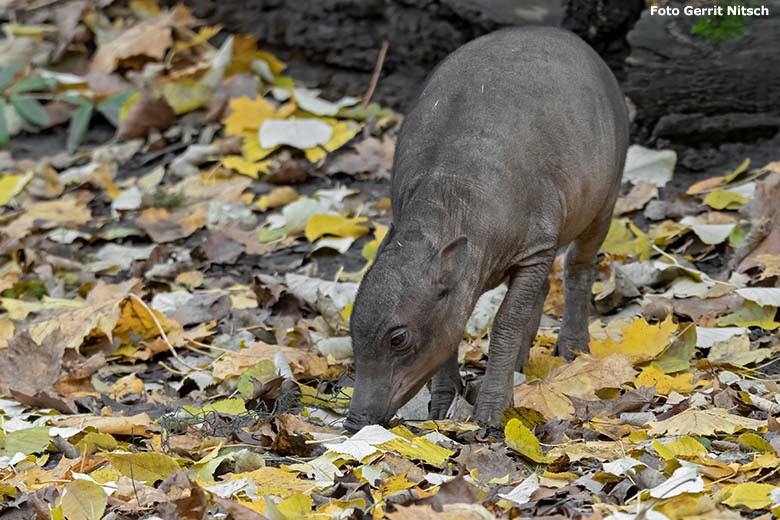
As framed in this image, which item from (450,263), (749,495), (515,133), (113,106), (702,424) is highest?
(515,133)

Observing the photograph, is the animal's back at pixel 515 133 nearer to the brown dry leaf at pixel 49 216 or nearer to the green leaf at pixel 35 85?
the brown dry leaf at pixel 49 216

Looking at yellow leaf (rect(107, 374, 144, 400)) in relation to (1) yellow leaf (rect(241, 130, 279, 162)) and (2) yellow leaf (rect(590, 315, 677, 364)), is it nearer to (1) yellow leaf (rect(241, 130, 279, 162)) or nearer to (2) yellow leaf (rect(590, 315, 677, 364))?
(2) yellow leaf (rect(590, 315, 677, 364))

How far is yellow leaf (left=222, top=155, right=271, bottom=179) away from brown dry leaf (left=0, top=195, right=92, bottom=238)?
102 centimetres

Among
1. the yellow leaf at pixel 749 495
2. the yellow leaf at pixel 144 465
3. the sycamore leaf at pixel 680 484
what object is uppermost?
the yellow leaf at pixel 749 495

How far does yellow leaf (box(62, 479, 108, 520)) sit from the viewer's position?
3914 mm

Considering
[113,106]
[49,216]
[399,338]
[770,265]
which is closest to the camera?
[399,338]

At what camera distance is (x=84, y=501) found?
3.95 metres

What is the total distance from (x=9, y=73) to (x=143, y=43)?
1.13 m

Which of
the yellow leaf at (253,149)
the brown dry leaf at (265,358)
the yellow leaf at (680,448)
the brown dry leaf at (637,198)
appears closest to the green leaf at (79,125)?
the yellow leaf at (253,149)

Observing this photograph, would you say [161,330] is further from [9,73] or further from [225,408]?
[9,73]

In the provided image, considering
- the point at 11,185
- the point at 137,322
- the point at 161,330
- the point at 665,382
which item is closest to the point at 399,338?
the point at 665,382

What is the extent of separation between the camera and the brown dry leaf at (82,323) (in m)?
6.07

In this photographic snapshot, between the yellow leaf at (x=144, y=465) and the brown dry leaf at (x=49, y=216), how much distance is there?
3930 millimetres

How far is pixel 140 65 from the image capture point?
9.74 metres
